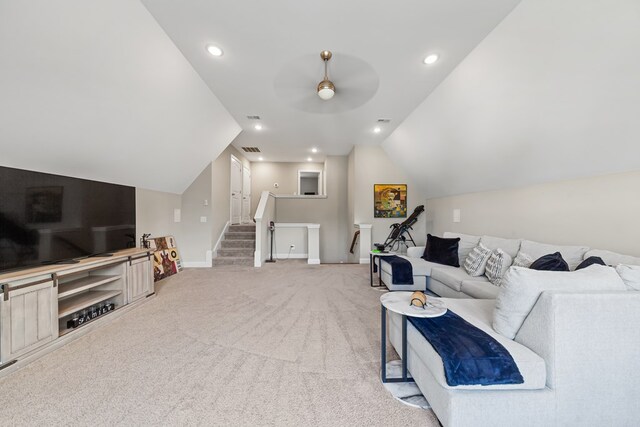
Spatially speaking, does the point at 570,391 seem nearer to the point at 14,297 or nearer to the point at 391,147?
the point at 14,297

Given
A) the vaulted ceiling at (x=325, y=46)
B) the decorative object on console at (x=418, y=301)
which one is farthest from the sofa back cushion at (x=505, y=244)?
the vaulted ceiling at (x=325, y=46)

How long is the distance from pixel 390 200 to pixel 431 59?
3.53 metres

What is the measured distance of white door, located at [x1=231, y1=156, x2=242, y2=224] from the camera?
6500 mm

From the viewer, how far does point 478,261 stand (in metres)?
3.03

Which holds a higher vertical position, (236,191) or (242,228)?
(236,191)

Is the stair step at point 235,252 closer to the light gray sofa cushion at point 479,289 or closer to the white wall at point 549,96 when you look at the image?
the light gray sofa cushion at point 479,289

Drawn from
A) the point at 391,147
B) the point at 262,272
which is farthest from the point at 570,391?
the point at 391,147

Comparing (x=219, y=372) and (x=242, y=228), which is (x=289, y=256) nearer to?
(x=242, y=228)

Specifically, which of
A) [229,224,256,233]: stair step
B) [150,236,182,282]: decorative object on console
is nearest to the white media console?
[150,236,182,282]: decorative object on console

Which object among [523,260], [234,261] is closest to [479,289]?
[523,260]

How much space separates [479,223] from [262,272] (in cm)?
411

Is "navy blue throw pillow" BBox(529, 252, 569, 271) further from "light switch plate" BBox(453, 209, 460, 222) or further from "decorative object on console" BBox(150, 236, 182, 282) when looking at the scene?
"decorative object on console" BBox(150, 236, 182, 282)

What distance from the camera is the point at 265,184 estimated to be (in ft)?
27.3

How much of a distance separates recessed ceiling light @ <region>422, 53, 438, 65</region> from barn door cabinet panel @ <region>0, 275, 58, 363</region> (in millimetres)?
4392
